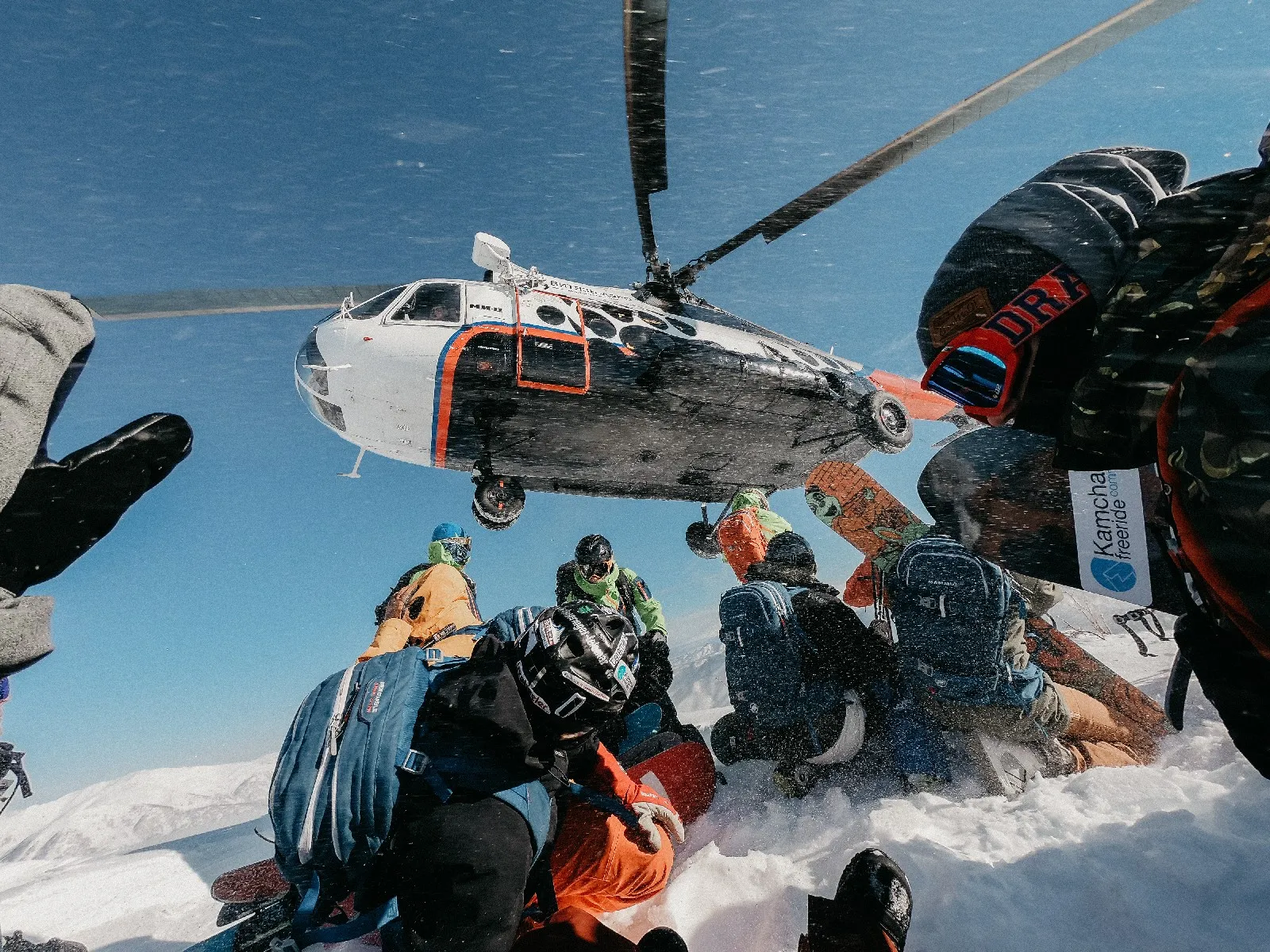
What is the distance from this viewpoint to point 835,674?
110 inches

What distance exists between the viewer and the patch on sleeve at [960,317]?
3.96 ft

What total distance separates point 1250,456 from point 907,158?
4116mm

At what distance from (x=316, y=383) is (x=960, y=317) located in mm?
5640

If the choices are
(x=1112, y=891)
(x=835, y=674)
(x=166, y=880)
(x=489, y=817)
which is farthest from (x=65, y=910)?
(x=1112, y=891)

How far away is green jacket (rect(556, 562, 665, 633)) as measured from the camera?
18.3ft

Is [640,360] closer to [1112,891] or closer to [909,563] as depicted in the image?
[909,563]

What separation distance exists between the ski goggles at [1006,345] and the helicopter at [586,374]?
3.37 m

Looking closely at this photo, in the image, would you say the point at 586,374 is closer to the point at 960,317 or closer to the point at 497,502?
the point at 497,502

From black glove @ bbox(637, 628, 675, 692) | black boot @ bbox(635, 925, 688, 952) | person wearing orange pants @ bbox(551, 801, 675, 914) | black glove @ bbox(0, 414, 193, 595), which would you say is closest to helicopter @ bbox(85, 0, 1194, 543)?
black glove @ bbox(637, 628, 675, 692)

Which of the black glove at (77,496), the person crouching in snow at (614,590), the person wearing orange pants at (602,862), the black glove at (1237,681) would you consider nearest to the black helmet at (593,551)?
the person crouching in snow at (614,590)

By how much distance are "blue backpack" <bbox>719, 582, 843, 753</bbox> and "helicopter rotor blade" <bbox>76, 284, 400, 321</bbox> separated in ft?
8.41

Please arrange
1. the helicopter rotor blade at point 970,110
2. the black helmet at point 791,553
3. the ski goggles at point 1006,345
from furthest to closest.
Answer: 1. the black helmet at point 791,553
2. the helicopter rotor blade at point 970,110
3. the ski goggles at point 1006,345

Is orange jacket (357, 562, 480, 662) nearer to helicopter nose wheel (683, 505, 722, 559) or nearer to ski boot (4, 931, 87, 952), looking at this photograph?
ski boot (4, 931, 87, 952)

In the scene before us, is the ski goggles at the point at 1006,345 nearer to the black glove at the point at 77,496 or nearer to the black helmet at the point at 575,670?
the black helmet at the point at 575,670
